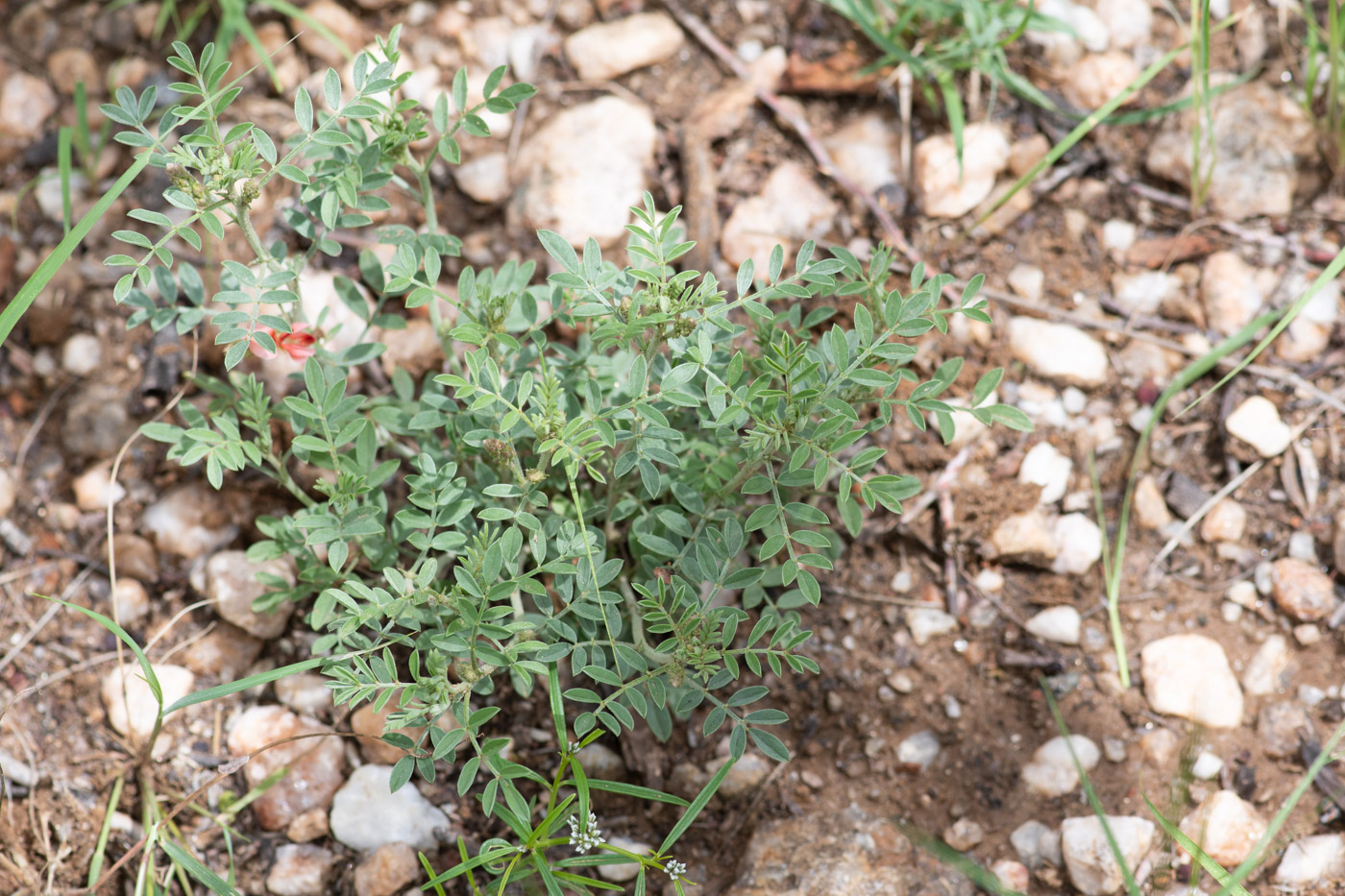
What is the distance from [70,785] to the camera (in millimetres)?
2447

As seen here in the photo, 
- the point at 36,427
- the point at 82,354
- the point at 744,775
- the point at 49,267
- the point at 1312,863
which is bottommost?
the point at 1312,863

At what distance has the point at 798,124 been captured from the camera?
3.00 meters

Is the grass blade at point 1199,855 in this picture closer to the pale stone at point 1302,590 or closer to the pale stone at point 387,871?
the pale stone at point 1302,590

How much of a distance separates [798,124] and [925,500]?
1.18m

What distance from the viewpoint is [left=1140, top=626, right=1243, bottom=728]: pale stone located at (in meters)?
2.47

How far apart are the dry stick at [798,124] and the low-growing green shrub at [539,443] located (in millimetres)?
757

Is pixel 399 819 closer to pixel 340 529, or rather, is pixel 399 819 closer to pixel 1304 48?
pixel 340 529

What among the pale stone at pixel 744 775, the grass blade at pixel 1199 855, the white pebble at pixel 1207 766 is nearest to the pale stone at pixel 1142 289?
the white pebble at pixel 1207 766

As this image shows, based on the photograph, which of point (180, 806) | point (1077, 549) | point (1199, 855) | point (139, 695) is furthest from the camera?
point (1077, 549)

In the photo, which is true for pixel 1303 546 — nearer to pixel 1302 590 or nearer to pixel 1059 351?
pixel 1302 590

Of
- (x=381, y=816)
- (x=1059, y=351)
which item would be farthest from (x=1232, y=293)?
(x=381, y=816)

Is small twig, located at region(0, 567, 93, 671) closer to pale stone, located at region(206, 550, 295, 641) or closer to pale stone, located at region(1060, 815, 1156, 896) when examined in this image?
pale stone, located at region(206, 550, 295, 641)

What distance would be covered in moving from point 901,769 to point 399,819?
1.20 m

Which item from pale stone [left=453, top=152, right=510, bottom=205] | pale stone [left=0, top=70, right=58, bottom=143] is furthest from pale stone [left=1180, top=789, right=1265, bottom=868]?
pale stone [left=0, top=70, right=58, bottom=143]
